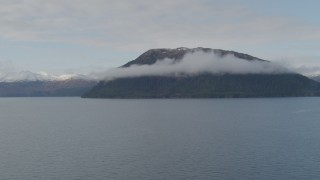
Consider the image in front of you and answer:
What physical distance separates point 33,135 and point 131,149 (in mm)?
55836

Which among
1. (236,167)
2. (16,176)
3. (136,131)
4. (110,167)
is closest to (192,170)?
(236,167)

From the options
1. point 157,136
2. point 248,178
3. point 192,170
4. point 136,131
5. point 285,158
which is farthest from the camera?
point 136,131

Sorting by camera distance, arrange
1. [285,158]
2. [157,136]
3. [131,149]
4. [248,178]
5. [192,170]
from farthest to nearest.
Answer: [157,136] < [131,149] < [285,158] < [192,170] < [248,178]

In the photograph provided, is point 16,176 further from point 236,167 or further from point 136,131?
point 136,131

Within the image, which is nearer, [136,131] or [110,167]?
[110,167]

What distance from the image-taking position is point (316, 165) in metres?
107

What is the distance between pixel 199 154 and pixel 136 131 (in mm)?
63043

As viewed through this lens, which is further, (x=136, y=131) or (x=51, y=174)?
(x=136, y=131)

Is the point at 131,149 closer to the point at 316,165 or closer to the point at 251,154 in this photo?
the point at 251,154

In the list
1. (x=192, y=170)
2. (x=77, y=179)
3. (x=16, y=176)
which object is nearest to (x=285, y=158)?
(x=192, y=170)

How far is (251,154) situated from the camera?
121 m

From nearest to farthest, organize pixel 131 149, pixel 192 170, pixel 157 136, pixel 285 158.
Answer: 1. pixel 192 170
2. pixel 285 158
3. pixel 131 149
4. pixel 157 136

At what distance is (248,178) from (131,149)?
45.4m

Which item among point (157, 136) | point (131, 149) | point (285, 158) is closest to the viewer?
point (285, 158)
